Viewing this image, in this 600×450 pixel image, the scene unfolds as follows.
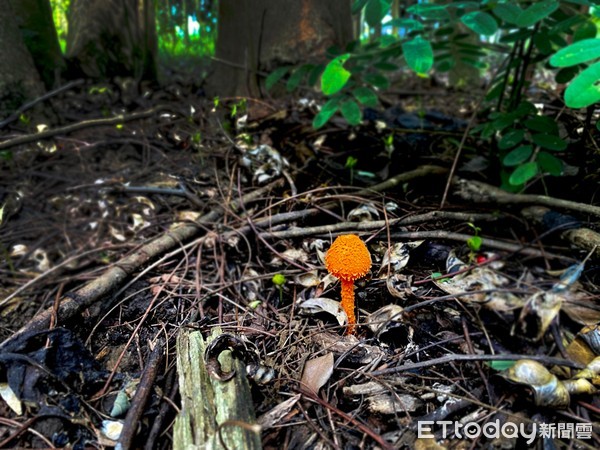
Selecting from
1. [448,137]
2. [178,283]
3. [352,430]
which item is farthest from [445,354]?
[448,137]

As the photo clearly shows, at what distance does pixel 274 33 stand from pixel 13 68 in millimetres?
2373

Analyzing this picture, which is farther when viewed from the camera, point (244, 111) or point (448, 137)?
point (244, 111)

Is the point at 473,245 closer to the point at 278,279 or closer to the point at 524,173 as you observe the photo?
the point at 524,173

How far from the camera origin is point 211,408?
52.1 inches

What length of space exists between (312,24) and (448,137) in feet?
6.23

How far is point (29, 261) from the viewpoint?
2.52 metres

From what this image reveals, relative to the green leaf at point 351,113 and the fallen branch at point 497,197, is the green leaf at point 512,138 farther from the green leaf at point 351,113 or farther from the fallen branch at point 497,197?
the green leaf at point 351,113

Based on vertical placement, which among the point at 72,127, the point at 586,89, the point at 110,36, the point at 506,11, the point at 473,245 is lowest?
the point at 473,245

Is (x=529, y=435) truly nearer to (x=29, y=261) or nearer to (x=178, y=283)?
(x=178, y=283)

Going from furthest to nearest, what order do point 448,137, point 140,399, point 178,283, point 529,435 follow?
1. point 448,137
2. point 178,283
3. point 140,399
4. point 529,435

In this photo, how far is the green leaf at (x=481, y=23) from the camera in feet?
6.26

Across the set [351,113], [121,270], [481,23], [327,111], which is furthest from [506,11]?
[121,270]

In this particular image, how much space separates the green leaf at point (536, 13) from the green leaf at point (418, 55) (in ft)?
1.42

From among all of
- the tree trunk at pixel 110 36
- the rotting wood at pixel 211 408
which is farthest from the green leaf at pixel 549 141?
the tree trunk at pixel 110 36
